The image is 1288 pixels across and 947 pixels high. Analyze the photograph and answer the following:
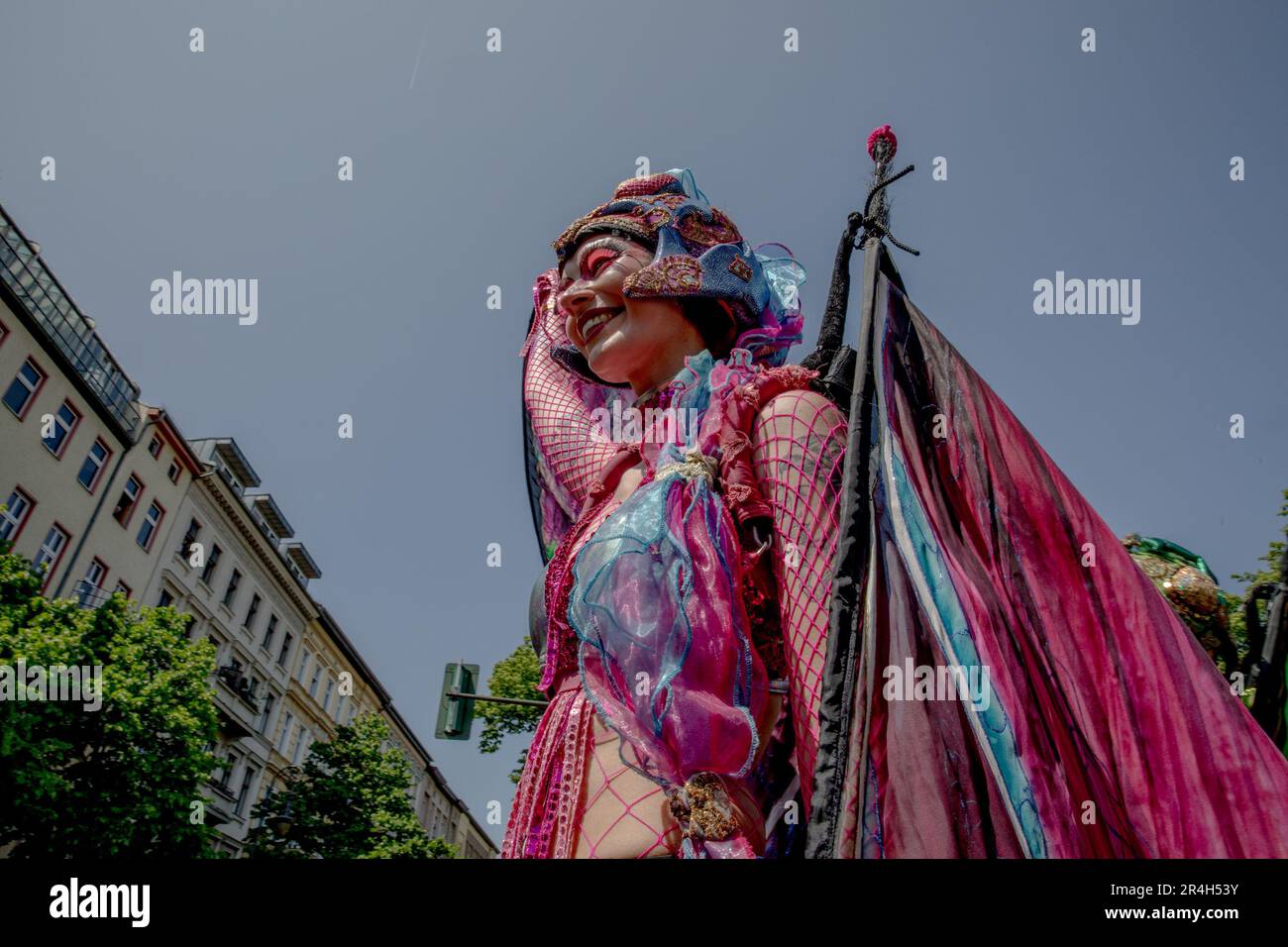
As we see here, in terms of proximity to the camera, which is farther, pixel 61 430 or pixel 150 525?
pixel 150 525

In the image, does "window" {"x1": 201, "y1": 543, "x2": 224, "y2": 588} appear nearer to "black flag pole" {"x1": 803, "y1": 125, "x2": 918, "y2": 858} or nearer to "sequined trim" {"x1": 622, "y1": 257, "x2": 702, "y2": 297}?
"sequined trim" {"x1": 622, "y1": 257, "x2": 702, "y2": 297}

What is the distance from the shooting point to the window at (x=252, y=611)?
1284 inches

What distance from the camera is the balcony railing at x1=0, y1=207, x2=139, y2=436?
2053cm

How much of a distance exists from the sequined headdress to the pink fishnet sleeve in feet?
2.20

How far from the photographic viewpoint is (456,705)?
8.91 m

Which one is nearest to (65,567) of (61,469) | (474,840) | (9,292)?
(61,469)

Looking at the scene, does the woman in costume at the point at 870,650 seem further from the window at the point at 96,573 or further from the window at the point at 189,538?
the window at the point at 189,538

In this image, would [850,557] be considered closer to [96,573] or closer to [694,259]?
[694,259]

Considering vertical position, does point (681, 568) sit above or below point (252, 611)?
below

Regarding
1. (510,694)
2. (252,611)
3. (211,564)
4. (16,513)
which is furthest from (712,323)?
(252,611)

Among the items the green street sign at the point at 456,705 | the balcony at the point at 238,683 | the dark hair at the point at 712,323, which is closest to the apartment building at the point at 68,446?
the balcony at the point at 238,683

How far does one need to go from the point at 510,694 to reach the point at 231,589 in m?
18.7

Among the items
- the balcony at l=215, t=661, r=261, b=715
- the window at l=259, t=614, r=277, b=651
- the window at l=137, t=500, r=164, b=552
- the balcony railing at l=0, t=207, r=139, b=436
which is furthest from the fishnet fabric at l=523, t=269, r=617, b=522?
the window at l=259, t=614, r=277, b=651
